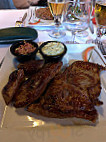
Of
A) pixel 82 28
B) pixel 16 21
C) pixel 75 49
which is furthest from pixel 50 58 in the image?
pixel 16 21

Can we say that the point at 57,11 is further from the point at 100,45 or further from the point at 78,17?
the point at 100,45

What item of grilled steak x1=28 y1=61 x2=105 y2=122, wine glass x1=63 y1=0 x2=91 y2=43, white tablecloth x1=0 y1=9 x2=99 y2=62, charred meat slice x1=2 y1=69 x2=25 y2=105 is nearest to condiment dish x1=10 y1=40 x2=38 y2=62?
white tablecloth x1=0 y1=9 x2=99 y2=62

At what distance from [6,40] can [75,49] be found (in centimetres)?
135

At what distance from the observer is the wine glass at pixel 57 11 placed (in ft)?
8.16

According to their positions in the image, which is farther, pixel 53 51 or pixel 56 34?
pixel 56 34

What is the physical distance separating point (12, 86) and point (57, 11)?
6.53 feet

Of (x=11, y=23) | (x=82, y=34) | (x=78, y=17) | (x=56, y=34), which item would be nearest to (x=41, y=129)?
(x=56, y=34)

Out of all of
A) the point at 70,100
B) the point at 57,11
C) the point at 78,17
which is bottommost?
the point at 70,100

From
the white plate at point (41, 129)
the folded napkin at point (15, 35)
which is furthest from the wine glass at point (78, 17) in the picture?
the white plate at point (41, 129)

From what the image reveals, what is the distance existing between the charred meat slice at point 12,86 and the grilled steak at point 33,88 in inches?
2.4

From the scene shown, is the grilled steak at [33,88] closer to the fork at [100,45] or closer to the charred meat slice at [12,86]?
the charred meat slice at [12,86]

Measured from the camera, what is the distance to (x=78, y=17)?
2.83 meters

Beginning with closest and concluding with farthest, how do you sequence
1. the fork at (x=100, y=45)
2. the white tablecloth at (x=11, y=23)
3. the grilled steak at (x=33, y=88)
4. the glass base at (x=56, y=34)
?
the grilled steak at (x=33, y=88) → the fork at (x=100, y=45) → the white tablecloth at (x=11, y=23) → the glass base at (x=56, y=34)

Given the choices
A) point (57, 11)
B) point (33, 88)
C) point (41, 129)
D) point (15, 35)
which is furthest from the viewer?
point (57, 11)
